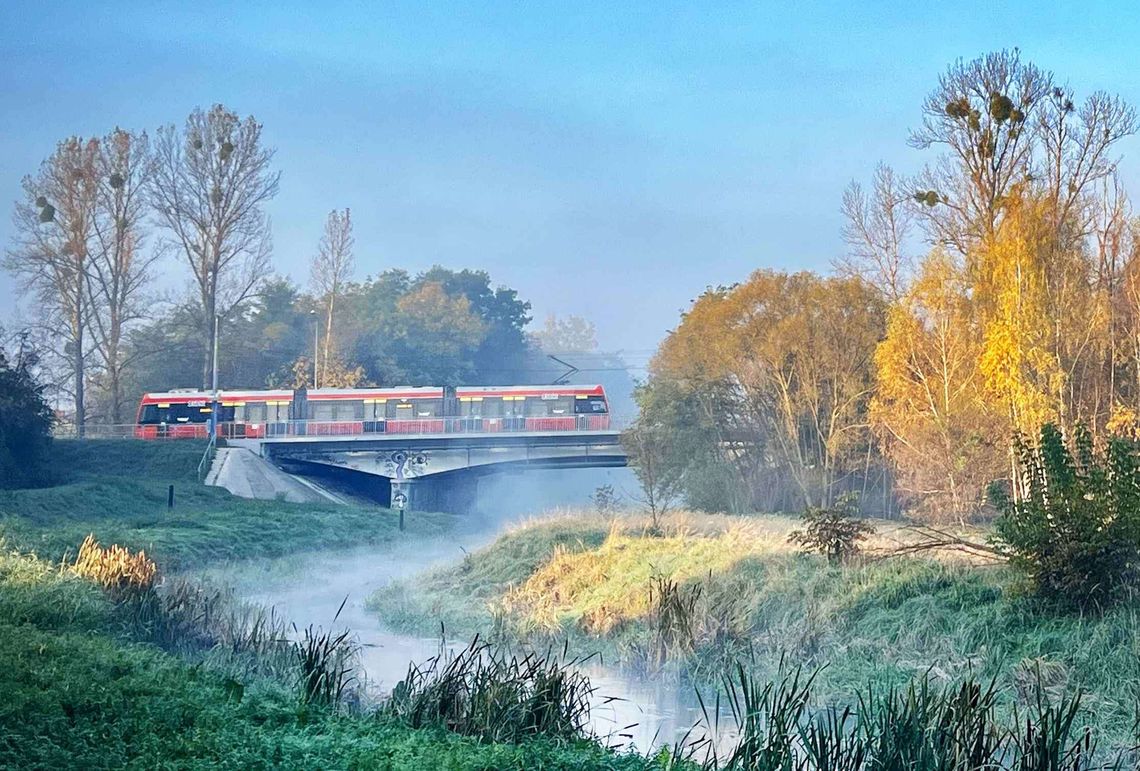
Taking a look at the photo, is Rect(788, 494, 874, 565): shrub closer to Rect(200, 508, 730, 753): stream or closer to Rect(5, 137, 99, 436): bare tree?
Rect(200, 508, 730, 753): stream

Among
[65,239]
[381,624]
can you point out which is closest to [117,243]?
[65,239]

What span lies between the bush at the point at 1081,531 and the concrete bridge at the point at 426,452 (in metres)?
26.9

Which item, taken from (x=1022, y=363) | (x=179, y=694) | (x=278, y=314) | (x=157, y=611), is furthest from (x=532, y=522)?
(x=278, y=314)

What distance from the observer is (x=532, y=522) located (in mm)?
22344

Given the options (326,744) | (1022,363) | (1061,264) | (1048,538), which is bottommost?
(326,744)

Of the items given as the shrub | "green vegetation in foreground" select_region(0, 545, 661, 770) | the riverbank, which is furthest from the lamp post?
"green vegetation in foreground" select_region(0, 545, 661, 770)

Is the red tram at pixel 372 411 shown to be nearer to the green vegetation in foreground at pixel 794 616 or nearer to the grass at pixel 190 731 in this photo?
the green vegetation in foreground at pixel 794 616

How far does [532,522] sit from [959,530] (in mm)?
7809

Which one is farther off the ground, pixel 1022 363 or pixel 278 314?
pixel 278 314

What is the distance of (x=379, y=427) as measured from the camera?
39688mm

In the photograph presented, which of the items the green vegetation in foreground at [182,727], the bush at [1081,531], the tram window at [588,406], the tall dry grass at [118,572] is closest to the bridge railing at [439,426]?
the tram window at [588,406]

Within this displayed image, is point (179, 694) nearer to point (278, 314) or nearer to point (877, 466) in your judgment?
point (877, 466)

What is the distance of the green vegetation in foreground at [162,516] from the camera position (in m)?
18.3

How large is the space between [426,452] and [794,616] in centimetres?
2763
